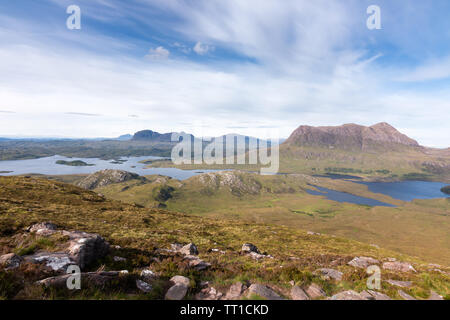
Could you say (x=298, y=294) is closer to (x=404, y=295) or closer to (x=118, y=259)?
(x=404, y=295)

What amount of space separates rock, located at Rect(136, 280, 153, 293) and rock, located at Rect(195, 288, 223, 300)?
2329mm

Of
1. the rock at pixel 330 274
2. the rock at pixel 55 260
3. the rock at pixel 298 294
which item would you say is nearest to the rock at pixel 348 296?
the rock at pixel 298 294

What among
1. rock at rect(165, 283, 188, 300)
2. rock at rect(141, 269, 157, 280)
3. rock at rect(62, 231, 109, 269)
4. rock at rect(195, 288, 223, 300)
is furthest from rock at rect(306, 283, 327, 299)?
rock at rect(62, 231, 109, 269)

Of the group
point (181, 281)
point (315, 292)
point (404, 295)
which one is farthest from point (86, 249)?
point (404, 295)

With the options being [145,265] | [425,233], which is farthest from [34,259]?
[425,233]

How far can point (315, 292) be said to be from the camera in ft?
33.4

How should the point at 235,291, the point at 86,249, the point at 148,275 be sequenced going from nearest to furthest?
the point at 235,291 < the point at 148,275 < the point at 86,249

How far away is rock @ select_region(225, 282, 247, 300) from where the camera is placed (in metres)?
8.91

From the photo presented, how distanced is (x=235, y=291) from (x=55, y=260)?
32.8 feet

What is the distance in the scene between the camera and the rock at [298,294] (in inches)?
376

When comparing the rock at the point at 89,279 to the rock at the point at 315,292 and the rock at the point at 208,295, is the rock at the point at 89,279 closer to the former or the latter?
the rock at the point at 208,295

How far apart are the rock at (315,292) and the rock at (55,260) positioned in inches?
526
